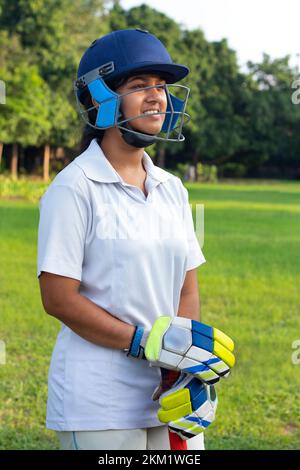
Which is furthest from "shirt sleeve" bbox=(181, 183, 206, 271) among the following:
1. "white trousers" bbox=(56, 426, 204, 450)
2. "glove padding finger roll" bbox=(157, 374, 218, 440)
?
"white trousers" bbox=(56, 426, 204, 450)

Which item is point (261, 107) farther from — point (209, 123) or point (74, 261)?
point (74, 261)

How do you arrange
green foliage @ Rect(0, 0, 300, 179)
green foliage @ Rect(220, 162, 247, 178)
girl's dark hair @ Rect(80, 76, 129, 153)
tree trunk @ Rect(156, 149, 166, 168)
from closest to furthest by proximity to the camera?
girl's dark hair @ Rect(80, 76, 129, 153), green foliage @ Rect(0, 0, 300, 179), tree trunk @ Rect(156, 149, 166, 168), green foliage @ Rect(220, 162, 247, 178)

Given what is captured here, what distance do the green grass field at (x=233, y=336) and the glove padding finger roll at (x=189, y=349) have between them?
2032 millimetres

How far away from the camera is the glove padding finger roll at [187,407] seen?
1836mm

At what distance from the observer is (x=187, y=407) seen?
1846 mm

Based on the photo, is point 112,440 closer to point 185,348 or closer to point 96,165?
point 185,348

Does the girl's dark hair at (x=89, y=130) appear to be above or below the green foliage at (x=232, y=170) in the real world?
above

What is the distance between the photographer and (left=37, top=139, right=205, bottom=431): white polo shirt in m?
1.83

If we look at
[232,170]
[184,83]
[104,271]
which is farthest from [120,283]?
[232,170]

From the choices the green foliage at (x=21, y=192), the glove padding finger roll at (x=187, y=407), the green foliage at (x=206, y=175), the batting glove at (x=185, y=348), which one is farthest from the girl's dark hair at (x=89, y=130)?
the green foliage at (x=206, y=175)

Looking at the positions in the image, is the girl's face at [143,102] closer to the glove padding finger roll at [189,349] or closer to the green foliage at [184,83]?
the glove padding finger roll at [189,349]

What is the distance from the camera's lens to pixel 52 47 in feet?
115

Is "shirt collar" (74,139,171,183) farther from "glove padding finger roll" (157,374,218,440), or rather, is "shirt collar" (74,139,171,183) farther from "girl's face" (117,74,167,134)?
"glove padding finger roll" (157,374,218,440)

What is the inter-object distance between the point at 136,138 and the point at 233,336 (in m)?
4.21
